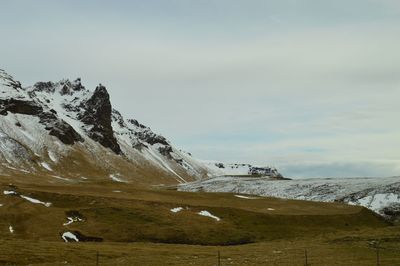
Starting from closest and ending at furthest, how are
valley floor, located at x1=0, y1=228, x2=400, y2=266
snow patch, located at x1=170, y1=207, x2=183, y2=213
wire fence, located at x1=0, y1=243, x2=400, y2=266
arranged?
wire fence, located at x1=0, y1=243, x2=400, y2=266 < valley floor, located at x1=0, y1=228, x2=400, y2=266 < snow patch, located at x1=170, y1=207, x2=183, y2=213

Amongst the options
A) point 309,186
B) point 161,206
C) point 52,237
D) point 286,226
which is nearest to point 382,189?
point 309,186

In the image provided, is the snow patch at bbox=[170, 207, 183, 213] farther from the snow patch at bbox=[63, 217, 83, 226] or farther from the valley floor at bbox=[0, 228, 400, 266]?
the valley floor at bbox=[0, 228, 400, 266]

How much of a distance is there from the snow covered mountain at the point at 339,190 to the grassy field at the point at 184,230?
23.5m

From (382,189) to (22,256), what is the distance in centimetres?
12221

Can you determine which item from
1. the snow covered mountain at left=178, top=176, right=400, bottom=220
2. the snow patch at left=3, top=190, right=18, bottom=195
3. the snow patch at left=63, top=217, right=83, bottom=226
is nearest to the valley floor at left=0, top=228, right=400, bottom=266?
the snow patch at left=63, top=217, right=83, bottom=226

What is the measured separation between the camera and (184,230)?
314 feet

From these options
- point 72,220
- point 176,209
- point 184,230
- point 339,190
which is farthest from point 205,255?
point 339,190

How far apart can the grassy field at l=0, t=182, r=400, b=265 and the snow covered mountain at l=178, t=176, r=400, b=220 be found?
924 inches

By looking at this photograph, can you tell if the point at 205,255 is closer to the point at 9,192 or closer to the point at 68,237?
the point at 68,237

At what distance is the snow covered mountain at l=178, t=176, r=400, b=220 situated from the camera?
147 meters

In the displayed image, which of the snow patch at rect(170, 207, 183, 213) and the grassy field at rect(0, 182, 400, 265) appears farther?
the snow patch at rect(170, 207, 183, 213)

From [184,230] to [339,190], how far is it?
86183 mm

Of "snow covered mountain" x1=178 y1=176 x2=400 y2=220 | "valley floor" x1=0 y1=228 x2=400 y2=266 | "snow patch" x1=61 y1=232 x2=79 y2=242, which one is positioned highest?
"snow covered mountain" x1=178 y1=176 x2=400 y2=220

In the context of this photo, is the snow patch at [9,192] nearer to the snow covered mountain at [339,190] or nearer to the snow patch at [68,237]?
the snow patch at [68,237]
